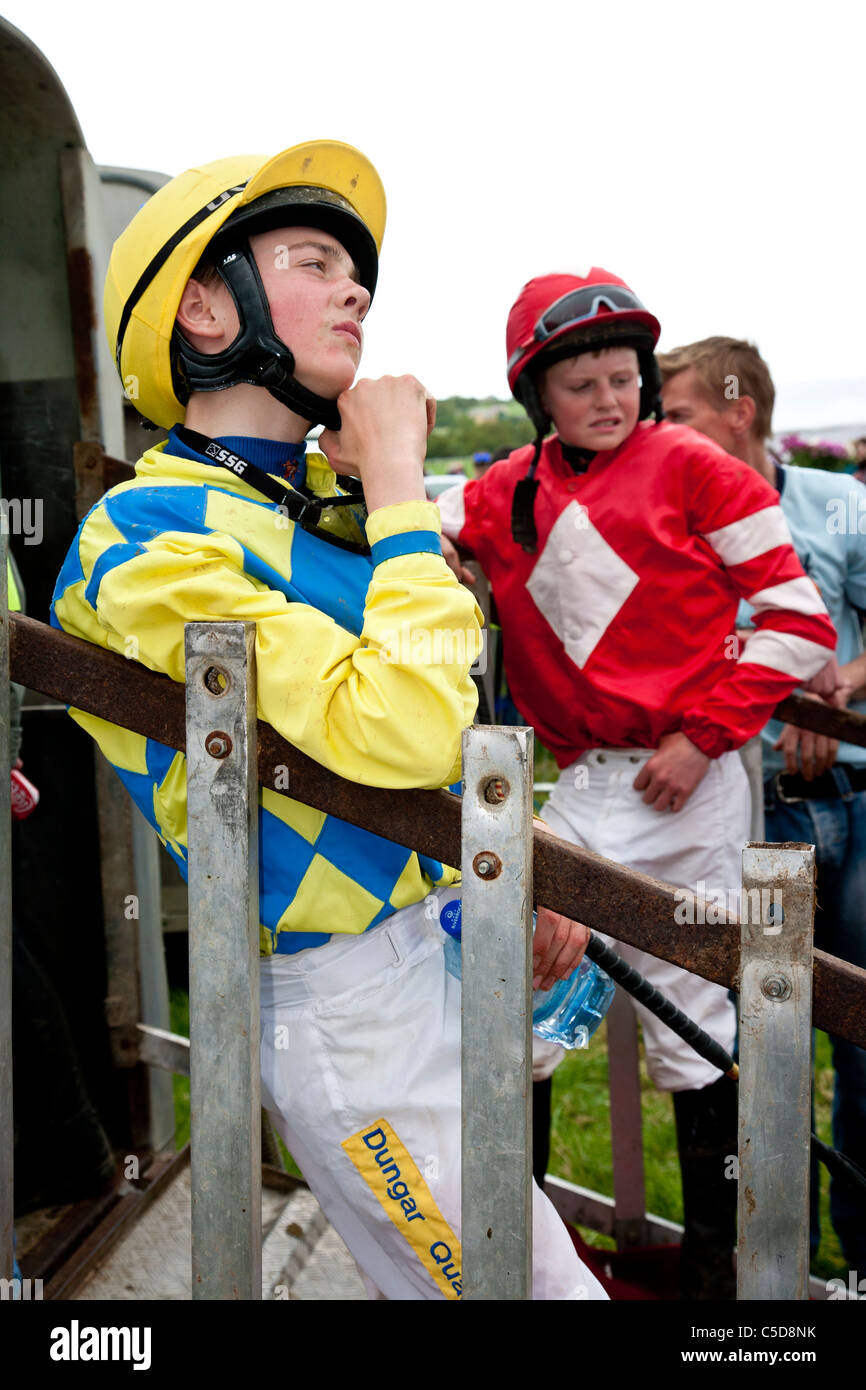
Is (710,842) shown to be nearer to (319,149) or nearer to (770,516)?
(770,516)

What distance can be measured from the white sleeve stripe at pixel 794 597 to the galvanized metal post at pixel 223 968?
6.17 feet

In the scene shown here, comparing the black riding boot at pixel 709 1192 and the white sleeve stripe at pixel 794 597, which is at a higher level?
the white sleeve stripe at pixel 794 597

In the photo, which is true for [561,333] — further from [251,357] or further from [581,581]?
[251,357]

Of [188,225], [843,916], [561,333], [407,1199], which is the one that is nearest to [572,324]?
[561,333]

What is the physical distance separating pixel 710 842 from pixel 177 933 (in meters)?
3.34

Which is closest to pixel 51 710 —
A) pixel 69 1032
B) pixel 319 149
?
pixel 69 1032

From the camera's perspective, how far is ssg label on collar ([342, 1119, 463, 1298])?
1665 mm

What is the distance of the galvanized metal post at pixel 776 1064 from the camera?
56.4 inches

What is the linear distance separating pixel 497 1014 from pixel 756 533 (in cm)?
191

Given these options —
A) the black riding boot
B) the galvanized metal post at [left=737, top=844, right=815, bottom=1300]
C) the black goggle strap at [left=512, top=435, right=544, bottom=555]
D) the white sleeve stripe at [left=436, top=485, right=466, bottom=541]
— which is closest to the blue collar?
the galvanized metal post at [left=737, top=844, right=815, bottom=1300]

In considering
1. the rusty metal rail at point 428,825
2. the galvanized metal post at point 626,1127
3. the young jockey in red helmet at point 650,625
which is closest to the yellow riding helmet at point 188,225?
the rusty metal rail at point 428,825

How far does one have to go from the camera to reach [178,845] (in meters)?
1.80

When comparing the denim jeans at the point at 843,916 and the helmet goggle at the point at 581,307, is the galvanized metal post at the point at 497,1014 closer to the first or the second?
the helmet goggle at the point at 581,307

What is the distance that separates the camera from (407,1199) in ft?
5.50
